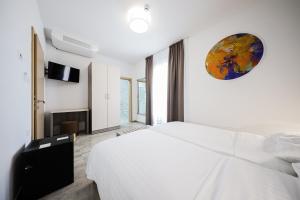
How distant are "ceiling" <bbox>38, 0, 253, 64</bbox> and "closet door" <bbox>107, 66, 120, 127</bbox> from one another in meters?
0.96

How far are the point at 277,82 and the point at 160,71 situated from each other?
2.49 m

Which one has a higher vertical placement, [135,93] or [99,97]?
[135,93]

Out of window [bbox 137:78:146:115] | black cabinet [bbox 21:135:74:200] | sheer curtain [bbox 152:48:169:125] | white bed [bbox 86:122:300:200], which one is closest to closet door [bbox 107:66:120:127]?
window [bbox 137:78:146:115]

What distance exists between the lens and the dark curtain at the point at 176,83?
105 inches

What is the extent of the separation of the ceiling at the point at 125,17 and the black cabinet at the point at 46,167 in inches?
85.2

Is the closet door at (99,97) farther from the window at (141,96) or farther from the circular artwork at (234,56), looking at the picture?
the circular artwork at (234,56)

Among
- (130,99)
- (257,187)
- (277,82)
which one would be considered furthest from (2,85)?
(130,99)

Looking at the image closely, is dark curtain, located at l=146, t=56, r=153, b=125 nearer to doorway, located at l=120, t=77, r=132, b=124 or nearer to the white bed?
doorway, located at l=120, t=77, r=132, b=124

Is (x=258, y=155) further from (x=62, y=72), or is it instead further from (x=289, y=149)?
(x=62, y=72)

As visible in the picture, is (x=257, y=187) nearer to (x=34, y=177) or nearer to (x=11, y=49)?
(x=34, y=177)

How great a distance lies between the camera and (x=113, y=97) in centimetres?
363

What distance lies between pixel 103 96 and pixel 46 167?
2385 mm

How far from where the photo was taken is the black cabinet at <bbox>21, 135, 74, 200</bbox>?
1.09 meters

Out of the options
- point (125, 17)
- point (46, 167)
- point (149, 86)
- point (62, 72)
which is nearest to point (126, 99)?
point (149, 86)
